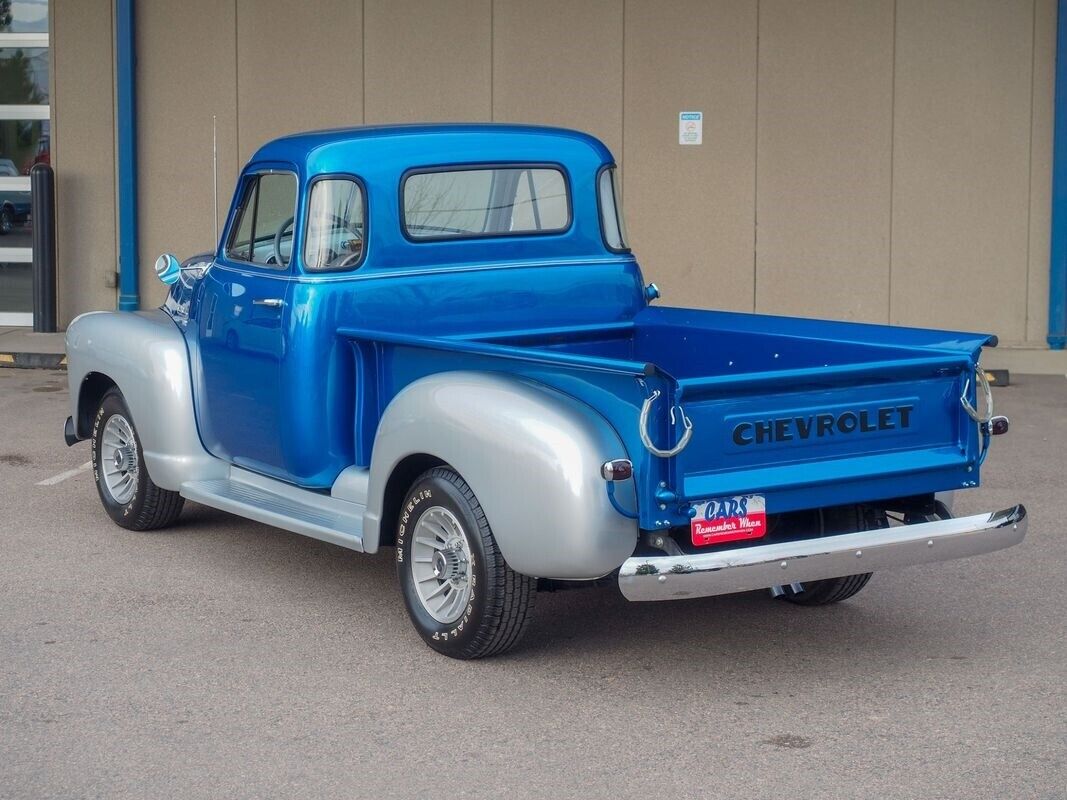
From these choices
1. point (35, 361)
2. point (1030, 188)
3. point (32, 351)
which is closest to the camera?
point (35, 361)

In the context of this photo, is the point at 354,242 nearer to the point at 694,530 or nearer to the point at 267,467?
the point at 267,467

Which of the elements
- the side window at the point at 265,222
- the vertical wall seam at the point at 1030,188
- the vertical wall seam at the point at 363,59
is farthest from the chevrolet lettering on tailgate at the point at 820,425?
the vertical wall seam at the point at 363,59

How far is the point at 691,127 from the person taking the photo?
14.3 metres

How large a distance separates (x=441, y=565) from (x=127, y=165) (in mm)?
10203

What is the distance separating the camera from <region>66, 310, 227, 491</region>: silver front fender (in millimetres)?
6586

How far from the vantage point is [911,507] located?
17.7ft

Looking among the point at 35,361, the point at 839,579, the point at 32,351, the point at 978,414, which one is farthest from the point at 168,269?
the point at 32,351

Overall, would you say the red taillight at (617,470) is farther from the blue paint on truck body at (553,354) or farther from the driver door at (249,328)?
the driver door at (249,328)

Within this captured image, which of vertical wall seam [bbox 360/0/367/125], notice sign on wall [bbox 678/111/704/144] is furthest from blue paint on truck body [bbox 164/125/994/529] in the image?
notice sign on wall [bbox 678/111/704/144]

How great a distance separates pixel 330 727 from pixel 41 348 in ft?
32.1

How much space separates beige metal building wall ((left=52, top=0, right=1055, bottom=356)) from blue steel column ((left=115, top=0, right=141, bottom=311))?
10.0 inches

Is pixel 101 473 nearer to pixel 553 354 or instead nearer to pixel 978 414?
pixel 553 354

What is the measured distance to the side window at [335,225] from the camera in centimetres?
595

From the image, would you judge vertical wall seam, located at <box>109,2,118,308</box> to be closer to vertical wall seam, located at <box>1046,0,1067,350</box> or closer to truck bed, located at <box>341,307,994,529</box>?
vertical wall seam, located at <box>1046,0,1067,350</box>
